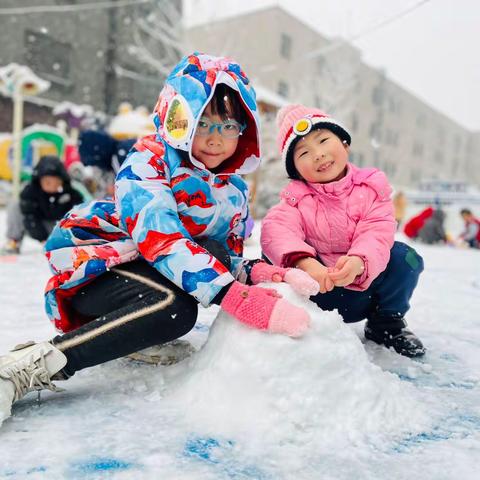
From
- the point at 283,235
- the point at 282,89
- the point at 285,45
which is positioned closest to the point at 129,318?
the point at 283,235

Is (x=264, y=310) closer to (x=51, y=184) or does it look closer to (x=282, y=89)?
(x=51, y=184)

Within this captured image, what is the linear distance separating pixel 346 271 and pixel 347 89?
17955mm

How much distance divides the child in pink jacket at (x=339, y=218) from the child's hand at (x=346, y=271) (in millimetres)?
173

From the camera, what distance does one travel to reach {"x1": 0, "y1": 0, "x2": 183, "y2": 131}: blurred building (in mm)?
12664

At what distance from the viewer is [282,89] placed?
19.9 m

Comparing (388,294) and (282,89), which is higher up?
(282,89)

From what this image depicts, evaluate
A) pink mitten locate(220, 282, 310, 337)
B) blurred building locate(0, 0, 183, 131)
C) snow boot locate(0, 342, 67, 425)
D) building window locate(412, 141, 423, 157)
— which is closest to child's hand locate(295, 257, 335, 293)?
pink mitten locate(220, 282, 310, 337)

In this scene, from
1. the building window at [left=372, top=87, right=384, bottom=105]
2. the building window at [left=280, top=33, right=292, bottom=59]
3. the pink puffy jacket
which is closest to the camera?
the pink puffy jacket

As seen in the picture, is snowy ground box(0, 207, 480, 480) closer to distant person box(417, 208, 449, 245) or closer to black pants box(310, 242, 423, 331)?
black pants box(310, 242, 423, 331)

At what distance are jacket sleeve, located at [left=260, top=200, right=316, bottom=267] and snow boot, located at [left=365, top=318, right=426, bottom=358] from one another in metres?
0.40

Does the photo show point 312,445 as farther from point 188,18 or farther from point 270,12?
point 270,12

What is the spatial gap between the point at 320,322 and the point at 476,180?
Result: 46593mm

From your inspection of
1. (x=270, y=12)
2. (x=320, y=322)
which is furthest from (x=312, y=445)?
(x=270, y=12)

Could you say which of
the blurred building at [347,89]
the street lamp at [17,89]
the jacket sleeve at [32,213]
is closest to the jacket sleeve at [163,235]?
the jacket sleeve at [32,213]
